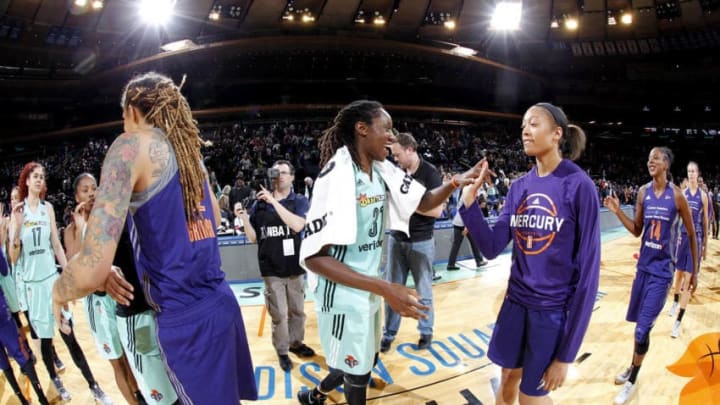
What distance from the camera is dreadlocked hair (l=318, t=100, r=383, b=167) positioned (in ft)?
7.17

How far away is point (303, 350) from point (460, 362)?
1.62 metres

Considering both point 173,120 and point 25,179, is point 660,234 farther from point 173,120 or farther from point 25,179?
point 25,179

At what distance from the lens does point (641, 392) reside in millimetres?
3557

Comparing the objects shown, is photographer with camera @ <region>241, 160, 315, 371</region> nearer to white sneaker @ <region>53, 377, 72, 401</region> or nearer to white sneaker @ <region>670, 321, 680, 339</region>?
white sneaker @ <region>53, 377, 72, 401</region>

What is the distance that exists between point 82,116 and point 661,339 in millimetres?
25092

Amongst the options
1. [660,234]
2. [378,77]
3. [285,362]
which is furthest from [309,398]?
[378,77]

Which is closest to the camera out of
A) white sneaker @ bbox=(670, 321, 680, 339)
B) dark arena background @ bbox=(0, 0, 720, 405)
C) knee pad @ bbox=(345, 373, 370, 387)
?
knee pad @ bbox=(345, 373, 370, 387)

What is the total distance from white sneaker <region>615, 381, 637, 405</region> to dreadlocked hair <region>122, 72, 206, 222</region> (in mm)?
3618

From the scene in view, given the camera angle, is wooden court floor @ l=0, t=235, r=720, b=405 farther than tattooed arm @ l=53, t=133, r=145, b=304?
Yes

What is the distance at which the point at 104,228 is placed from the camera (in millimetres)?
1348

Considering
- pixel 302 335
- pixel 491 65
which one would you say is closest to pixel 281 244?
pixel 302 335

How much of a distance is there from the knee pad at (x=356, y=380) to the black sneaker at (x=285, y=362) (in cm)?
205

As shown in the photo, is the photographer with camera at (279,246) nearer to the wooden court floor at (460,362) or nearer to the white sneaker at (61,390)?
the wooden court floor at (460,362)

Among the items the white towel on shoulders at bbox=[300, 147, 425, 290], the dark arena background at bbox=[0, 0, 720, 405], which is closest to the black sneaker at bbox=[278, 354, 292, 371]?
the white towel on shoulders at bbox=[300, 147, 425, 290]
